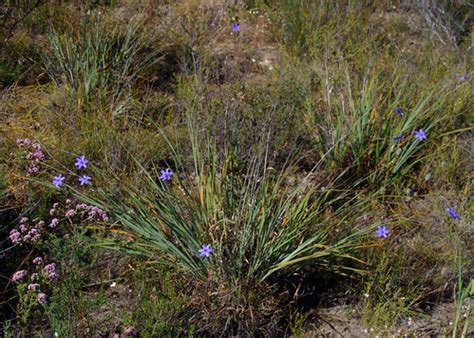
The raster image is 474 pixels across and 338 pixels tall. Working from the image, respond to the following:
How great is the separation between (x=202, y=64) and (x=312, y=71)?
2.73ft

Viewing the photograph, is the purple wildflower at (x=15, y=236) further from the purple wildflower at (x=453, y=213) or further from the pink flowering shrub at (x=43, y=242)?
the purple wildflower at (x=453, y=213)

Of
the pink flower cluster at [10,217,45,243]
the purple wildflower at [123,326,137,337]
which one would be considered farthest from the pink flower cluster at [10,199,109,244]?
the purple wildflower at [123,326,137,337]

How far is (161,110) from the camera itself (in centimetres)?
461

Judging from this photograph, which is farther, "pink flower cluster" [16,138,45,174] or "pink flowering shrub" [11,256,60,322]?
"pink flower cluster" [16,138,45,174]

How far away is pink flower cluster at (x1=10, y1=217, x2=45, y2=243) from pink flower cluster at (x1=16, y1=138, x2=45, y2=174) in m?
0.39

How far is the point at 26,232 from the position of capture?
3.45m

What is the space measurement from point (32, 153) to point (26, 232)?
61 centimetres

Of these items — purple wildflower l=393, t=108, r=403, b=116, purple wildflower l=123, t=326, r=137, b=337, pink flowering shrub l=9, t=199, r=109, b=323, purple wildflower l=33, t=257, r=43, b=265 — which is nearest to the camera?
purple wildflower l=123, t=326, r=137, b=337

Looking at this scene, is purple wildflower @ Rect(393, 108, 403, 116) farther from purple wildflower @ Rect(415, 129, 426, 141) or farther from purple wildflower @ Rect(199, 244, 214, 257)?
purple wildflower @ Rect(199, 244, 214, 257)

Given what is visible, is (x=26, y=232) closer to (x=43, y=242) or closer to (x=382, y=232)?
(x=43, y=242)

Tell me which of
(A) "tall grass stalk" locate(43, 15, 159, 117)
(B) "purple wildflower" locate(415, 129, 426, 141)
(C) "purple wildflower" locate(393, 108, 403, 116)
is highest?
(C) "purple wildflower" locate(393, 108, 403, 116)

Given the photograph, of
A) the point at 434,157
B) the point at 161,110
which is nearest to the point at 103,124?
the point at 161,110

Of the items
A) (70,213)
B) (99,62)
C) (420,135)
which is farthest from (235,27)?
(70,213)

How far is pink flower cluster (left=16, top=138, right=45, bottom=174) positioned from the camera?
12.5 ft
